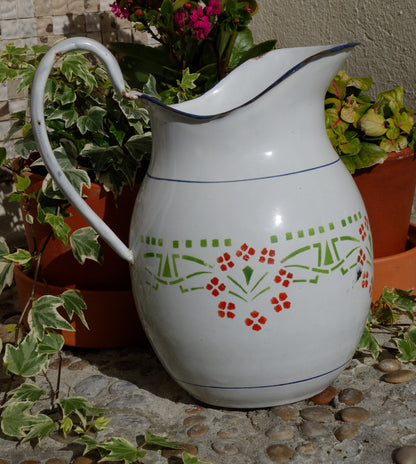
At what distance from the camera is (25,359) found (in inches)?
58.6

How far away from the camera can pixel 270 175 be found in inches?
52.2

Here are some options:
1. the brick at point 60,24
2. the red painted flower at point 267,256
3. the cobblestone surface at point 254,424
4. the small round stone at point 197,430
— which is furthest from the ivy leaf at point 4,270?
the brick at point 60,24

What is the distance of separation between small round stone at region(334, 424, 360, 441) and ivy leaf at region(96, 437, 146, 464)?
1.33 feet

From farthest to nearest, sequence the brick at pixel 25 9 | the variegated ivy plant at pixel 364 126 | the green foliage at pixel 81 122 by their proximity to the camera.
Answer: the brick at pixel 25 9 → the variegated ivy plant at pixel 364 126 → the green foliage at pixel 81 122

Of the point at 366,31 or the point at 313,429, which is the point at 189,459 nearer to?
the point at 313,429

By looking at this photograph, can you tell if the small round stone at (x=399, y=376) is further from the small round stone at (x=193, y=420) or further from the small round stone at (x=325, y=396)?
the small round stone at (x=193, y=420)

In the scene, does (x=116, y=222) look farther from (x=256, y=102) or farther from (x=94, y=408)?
(x=256, y=102)

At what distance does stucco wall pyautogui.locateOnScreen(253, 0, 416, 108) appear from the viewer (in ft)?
7.16

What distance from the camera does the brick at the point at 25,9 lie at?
229 centimetres

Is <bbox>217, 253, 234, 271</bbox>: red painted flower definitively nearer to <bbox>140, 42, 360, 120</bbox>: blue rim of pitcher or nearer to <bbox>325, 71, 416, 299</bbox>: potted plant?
<bbox>140, 42, 360, 120</bbox>: blue rim of pitcher

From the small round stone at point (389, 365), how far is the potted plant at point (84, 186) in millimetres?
645

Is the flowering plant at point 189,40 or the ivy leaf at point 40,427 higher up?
the flowering plant at point 189,40

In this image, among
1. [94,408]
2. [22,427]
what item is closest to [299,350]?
[94,408]

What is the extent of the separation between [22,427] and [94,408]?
17 cm
